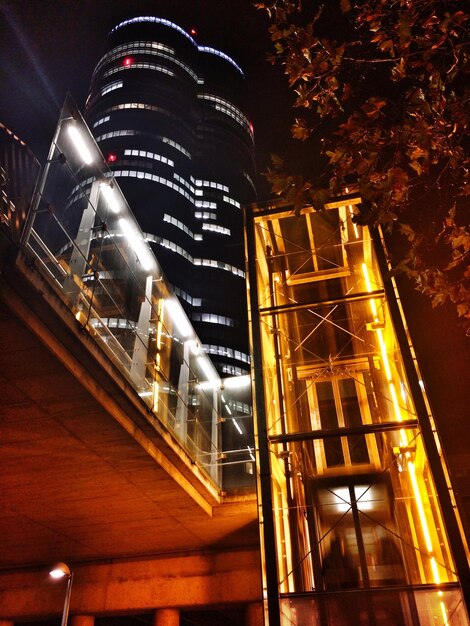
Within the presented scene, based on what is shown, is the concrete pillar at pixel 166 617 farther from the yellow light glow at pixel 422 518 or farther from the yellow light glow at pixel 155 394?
the yellow light glow at pixel 422 518

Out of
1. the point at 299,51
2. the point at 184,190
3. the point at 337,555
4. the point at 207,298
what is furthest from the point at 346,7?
the point at 184,190

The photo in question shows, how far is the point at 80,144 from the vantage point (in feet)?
25.8

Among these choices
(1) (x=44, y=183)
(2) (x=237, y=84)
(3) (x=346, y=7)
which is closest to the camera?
(3) (x=346, y=7)

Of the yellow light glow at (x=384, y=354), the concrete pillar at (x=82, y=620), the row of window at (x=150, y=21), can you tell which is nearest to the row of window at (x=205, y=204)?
the row of window at (x=150, y=21)

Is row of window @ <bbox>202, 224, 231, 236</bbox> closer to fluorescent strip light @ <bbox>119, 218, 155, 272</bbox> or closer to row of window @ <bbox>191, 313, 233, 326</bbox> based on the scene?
row of window @ <bbox>191, 313, 233, 326</bbox>

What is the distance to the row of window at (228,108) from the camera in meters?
94.9

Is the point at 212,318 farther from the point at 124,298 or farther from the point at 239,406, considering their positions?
the point at 124,298

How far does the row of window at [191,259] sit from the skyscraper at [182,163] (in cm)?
14

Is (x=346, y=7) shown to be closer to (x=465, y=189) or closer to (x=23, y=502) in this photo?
(x=465, y=189)

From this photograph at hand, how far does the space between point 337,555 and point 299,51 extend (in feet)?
30.2

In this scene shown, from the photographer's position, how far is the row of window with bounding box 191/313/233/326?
225 feet

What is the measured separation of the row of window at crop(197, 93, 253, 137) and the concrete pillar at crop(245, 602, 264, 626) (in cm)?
9367

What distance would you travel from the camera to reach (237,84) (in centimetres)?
10481

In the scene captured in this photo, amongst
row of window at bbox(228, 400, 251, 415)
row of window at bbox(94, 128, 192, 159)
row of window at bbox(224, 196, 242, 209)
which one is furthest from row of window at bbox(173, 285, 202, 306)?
row of window at bbox(228, 400, 251, 415)
